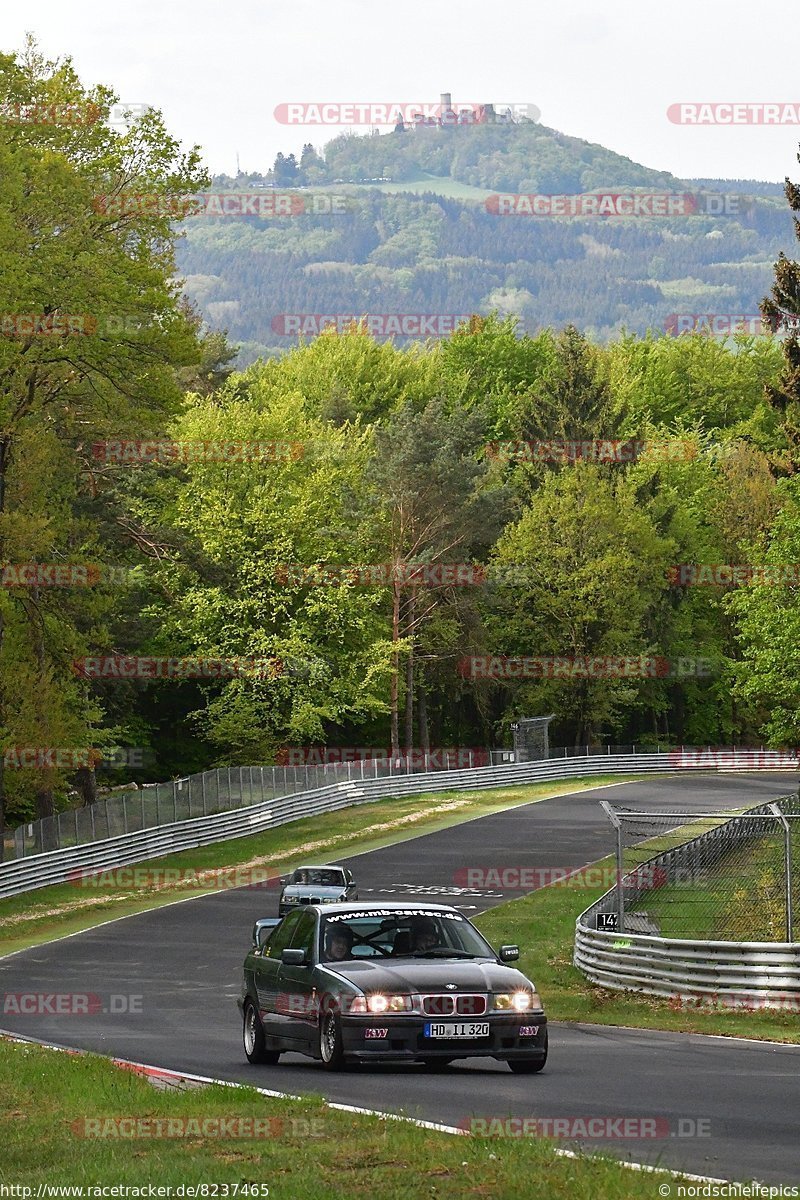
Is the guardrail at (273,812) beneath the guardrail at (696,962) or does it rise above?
beneath

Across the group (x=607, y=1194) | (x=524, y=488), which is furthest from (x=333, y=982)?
(x=524, y=488)

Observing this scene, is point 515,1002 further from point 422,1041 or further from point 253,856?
point 253,856

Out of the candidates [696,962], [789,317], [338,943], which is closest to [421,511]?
[789,317]

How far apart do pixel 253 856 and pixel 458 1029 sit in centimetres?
3665

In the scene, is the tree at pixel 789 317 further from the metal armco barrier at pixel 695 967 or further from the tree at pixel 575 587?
the metal armco barrier at pixel 695 967

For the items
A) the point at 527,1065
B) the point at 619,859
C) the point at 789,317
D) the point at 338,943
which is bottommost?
the point at 527,1065

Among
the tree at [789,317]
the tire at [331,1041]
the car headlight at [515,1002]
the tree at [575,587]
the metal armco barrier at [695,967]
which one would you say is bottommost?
the metal armco barrier at [695,967]

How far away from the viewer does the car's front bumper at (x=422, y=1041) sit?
1443 centimetres

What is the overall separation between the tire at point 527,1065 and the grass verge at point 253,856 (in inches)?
833

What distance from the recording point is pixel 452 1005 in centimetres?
1446

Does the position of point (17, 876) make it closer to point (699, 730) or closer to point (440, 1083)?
point (440, 1083)

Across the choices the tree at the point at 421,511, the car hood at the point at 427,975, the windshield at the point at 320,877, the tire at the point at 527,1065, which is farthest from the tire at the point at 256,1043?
the tree at the point at 421,511

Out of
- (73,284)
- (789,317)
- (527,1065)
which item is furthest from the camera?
(789,317)

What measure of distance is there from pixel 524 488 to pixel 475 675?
38.3ft
